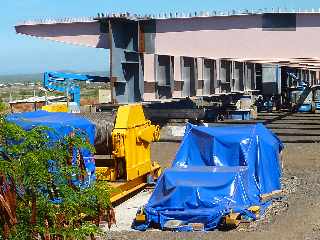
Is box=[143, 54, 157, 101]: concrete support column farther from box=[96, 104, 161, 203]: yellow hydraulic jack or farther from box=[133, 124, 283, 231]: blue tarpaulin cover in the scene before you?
box=[96, 104, 161, 203]: yellow hydraulic jack

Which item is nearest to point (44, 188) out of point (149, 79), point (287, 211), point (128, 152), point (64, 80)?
point (287, 211)

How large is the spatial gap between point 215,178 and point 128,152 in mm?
2461

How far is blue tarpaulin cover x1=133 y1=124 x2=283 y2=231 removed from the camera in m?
12.7

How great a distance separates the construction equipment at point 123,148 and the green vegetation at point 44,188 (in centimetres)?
906

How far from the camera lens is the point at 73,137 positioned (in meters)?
5.12

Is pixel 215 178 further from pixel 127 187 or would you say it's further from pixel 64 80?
pixel 64 80

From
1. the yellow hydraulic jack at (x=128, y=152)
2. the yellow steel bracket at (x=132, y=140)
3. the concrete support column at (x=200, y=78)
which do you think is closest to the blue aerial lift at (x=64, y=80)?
the concrete support column at (x=200, y=78)

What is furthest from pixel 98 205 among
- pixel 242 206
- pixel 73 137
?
pixel 242 206

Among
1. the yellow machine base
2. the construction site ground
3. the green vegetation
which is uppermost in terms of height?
the green vegetation

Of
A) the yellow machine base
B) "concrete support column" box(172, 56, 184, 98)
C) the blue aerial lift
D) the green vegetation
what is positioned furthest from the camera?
the blue aerial lift

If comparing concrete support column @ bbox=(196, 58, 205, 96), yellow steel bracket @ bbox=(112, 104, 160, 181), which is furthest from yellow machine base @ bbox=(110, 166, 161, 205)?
concrete support column @ bbox=(196, 58, 205, 96)

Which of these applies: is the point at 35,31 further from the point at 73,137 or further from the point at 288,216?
the point at 73,137

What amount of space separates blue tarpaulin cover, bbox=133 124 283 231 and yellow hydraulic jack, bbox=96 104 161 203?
3.96 feet

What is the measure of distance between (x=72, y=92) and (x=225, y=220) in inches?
939
